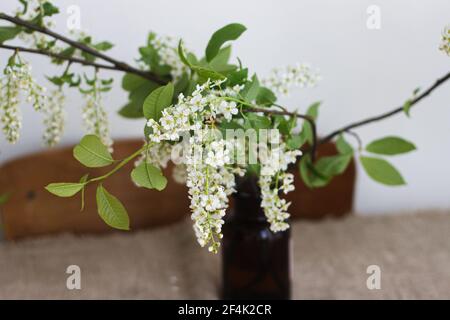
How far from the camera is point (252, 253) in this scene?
2.63ft

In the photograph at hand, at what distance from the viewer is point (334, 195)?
1.14 metres

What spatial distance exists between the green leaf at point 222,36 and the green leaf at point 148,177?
0.14 metres

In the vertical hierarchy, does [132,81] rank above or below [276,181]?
above

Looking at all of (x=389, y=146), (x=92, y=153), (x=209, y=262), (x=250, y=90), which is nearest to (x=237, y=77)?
(x=250, y=90)

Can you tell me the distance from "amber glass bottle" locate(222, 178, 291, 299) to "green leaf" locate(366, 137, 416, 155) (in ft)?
0.47

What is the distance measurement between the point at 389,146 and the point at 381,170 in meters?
0.03

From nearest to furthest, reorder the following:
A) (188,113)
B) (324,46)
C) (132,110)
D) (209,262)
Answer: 1. (188,113)
2. (132,110)
3. (209,262)
4. (324,46)

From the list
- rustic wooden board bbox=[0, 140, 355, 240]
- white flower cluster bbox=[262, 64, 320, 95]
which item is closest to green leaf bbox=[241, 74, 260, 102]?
white flower cluster bbox=[262, 64, 320, 95]

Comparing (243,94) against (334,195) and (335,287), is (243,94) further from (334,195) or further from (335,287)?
(334,195)

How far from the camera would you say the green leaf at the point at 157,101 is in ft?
1.80

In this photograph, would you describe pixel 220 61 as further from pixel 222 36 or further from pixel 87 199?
pixel 87 199

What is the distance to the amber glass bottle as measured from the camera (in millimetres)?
792

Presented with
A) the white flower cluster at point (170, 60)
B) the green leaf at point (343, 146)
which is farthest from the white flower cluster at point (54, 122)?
the green leaf at point (343, 146)

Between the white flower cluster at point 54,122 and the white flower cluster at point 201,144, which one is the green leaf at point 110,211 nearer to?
the white flower cluster at point 201,144
